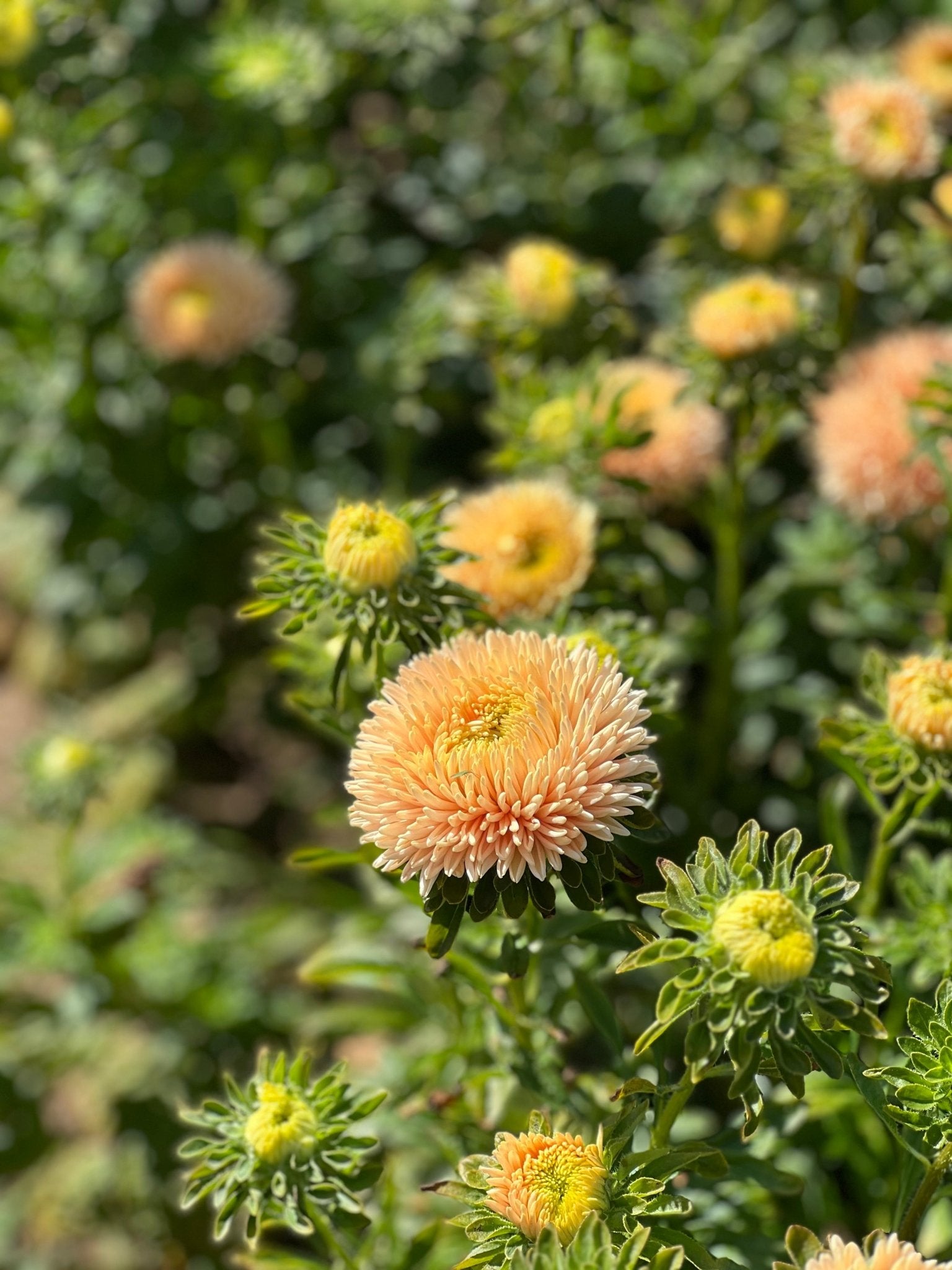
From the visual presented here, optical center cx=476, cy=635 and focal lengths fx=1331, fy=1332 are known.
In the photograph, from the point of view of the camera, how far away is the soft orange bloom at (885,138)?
2.17 m

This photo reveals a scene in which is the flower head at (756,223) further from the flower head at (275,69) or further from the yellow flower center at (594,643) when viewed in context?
the yellow flower center at (594,643)

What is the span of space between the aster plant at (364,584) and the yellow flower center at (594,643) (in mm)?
127

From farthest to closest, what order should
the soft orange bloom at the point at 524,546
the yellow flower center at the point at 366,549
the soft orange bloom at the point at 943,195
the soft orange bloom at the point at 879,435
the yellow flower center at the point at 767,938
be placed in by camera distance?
1. the soft orange bloom at the point at 943,195
2. the soft orange bloom at the point at 879,435
3. the soft orange bloom at the point at 524,546
4. the yellow flower center at the point at 366,549
5. the yellow flower center at the point at 767,938

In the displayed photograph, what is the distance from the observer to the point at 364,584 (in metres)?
1.41

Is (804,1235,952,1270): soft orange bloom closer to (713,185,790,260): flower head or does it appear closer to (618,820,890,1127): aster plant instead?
(618,820,890,1127): aster plant

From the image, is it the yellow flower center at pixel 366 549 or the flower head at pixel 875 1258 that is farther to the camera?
the yellow flower center at pixel 366 549

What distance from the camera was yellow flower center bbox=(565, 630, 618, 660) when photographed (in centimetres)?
142

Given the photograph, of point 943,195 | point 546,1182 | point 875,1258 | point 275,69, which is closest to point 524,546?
point 546,1182

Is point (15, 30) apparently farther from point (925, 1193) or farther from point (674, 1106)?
point (925, 1193)

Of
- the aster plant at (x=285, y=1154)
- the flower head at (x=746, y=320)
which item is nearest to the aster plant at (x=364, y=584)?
the aster plant at (x=285, y=1154)

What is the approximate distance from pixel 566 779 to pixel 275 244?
2054 millimetres

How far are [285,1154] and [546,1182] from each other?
0.29 metres

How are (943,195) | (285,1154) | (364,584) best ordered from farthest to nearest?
(943,195) < (364,584) < (285,1154)

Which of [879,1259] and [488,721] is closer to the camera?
[879,1259]
